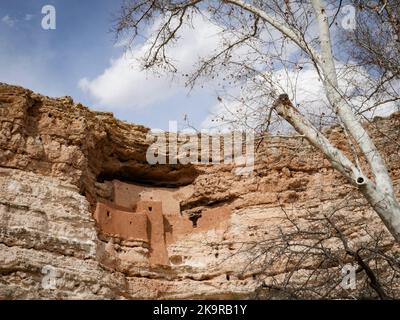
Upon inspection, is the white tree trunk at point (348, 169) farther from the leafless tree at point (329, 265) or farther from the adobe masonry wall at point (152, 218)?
the adobe masonry wall at point (152, 218)

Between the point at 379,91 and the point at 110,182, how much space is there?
15.1m

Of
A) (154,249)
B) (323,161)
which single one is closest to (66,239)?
(154,249)

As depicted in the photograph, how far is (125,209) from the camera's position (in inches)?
744

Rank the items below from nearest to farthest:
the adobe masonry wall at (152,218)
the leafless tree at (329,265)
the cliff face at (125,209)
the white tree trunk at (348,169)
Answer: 1. the white tree trunk at (348,169)
2. the leafless tree at (329,265)
3. the cliff face at (125,209)
4. the adobe masonry wall at (152,218)

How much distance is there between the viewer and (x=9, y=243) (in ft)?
45.9

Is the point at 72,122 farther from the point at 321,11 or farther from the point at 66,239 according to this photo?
the point at 321,11

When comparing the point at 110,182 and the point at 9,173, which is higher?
the point at 110,182

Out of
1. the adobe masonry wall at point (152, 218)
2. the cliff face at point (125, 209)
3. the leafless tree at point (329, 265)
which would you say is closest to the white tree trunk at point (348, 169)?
the leafless tree at point (329, 265)

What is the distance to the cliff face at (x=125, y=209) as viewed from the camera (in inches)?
565

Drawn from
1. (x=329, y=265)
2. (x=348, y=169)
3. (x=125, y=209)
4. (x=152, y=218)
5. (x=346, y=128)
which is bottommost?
(x=329, y=265)

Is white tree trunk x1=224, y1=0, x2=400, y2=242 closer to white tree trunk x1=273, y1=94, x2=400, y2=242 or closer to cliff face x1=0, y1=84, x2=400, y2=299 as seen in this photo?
white tree trunk x1=273, y1=94, x2=400, y2=242

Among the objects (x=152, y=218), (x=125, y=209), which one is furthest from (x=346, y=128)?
(x=125, y=209)

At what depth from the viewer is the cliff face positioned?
1436cm

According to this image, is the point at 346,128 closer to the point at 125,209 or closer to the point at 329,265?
the point at 329,265
